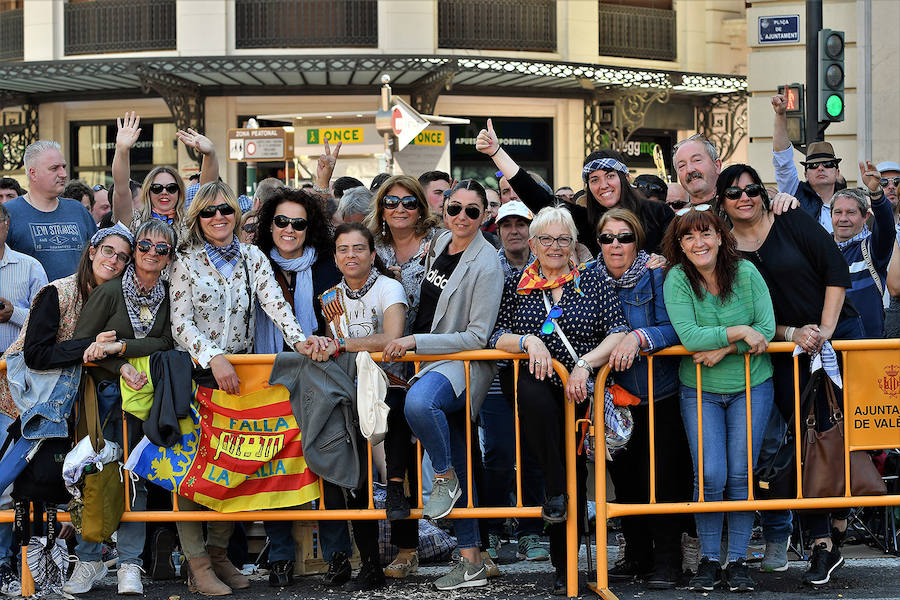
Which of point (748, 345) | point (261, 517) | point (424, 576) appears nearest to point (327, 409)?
point (261, 517)

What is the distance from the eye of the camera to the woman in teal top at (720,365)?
254 inches

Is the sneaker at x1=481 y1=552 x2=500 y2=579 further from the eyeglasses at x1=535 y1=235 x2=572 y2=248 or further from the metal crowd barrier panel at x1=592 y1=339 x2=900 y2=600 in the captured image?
the eyeglasses at x1=535 y1=235 x2=572 y2=248

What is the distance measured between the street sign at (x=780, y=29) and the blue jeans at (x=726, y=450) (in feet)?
28.8

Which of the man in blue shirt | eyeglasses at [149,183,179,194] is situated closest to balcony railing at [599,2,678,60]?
eyeglasses at [149,183,179,194]

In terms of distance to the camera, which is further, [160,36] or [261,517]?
[160,36]

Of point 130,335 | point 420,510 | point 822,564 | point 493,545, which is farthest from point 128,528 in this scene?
point 822,564

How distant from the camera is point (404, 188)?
734cm

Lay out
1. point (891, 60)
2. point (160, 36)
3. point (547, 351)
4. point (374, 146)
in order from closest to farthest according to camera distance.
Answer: point (547, 351) → point (891, 60) → point (374, 146) → point (160, 36)

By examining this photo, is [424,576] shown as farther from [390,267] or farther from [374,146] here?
[374,146]

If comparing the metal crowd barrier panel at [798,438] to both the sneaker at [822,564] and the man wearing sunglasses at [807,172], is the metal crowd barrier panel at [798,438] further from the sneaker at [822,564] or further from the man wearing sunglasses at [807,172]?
the man wearing sunglasses at [807,172]

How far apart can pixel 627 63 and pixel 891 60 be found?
867 centimetres

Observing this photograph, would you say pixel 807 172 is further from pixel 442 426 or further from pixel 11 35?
pixel 11 35

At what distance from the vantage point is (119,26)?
76.3 ft

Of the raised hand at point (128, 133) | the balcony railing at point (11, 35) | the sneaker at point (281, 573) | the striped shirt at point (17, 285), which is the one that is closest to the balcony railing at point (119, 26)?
the balcony railing at point (11, 35)
